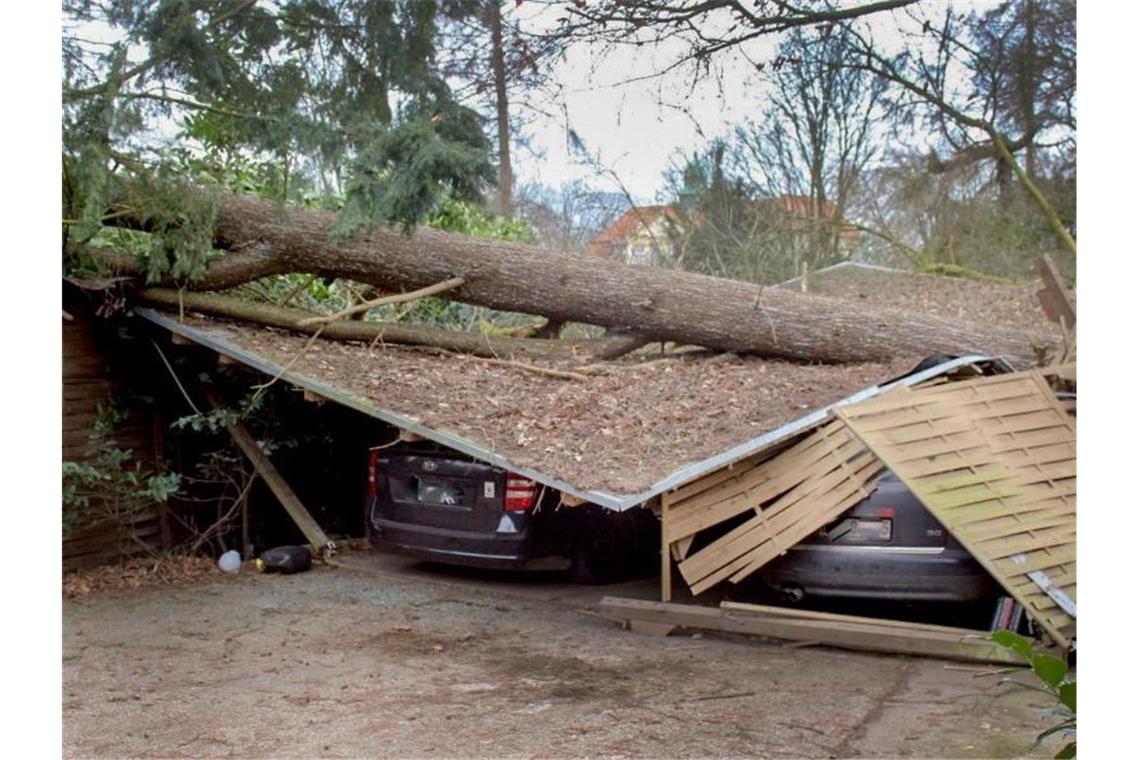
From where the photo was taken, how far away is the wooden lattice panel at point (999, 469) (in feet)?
17.7

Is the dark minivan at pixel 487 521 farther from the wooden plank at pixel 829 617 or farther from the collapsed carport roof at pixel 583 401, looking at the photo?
the wooden plank at pixel 829 617

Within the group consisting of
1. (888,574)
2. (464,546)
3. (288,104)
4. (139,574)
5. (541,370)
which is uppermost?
(288,104)

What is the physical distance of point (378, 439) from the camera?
33.1 ft

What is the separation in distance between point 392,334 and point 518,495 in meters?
2.38

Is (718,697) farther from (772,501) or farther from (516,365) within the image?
(516,365)

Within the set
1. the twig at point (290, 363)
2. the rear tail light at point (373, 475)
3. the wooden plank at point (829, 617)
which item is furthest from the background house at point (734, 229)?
the wooden plank at point (829, 617)

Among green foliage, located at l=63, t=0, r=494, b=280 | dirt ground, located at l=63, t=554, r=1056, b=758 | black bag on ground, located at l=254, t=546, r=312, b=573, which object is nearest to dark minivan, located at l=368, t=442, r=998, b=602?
dirt ground, located at l=63, t=554, r=1056, b=758

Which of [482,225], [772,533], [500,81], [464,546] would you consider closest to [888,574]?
[772,533]

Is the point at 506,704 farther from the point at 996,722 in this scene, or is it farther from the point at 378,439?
the point at 378,439

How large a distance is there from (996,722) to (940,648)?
2.87 ft

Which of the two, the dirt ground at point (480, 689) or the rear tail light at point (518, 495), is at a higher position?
the rear tail light at point (518, 495)

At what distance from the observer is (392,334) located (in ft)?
29.0

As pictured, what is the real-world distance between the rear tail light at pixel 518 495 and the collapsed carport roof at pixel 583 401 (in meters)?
0.35
